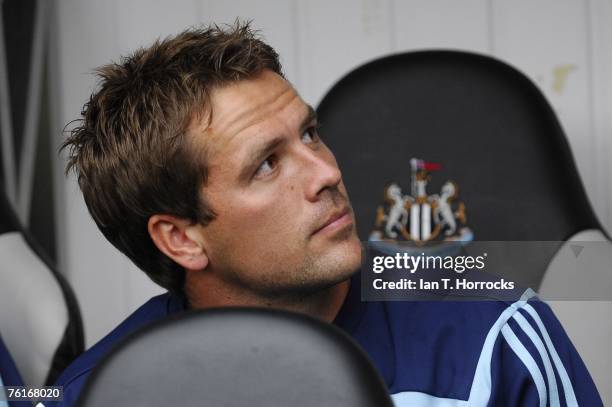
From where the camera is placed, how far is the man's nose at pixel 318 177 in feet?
3.71

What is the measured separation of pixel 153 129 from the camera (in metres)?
1.18

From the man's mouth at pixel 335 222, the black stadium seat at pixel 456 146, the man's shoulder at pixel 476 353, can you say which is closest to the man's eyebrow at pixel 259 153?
the man's mouth at pixel 335 222

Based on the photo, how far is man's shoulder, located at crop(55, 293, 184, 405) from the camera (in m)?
1.12

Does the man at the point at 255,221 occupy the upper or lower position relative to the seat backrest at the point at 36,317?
upper

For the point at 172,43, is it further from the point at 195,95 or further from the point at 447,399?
the point at 447,399

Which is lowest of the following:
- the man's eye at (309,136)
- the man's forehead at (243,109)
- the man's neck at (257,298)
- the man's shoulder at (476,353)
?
the man's shoulder at (476,353)

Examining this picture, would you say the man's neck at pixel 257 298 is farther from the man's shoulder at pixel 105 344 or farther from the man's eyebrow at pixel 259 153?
the man's eyebrow at pixel 259 153

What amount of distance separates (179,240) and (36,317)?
1.24 ft

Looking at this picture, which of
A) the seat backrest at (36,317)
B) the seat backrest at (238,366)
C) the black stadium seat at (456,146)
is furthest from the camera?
the black stadium seat at (456,146)

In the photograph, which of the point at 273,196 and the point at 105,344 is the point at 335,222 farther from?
the point at 105,344

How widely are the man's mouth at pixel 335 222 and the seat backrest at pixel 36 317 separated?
0.56 m

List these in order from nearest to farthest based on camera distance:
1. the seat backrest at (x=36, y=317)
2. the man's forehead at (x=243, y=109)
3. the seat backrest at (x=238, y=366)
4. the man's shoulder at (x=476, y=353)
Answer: the seat backrest at (x=238, y=366)
the man's shoulder at (x=476, y=353)
the man's forehead at (x=243, y=109)
the seat backrest at (x=36, y=317)

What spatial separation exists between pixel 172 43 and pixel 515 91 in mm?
730

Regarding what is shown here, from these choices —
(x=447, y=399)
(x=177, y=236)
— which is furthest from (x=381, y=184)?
(x=447, y=399)
